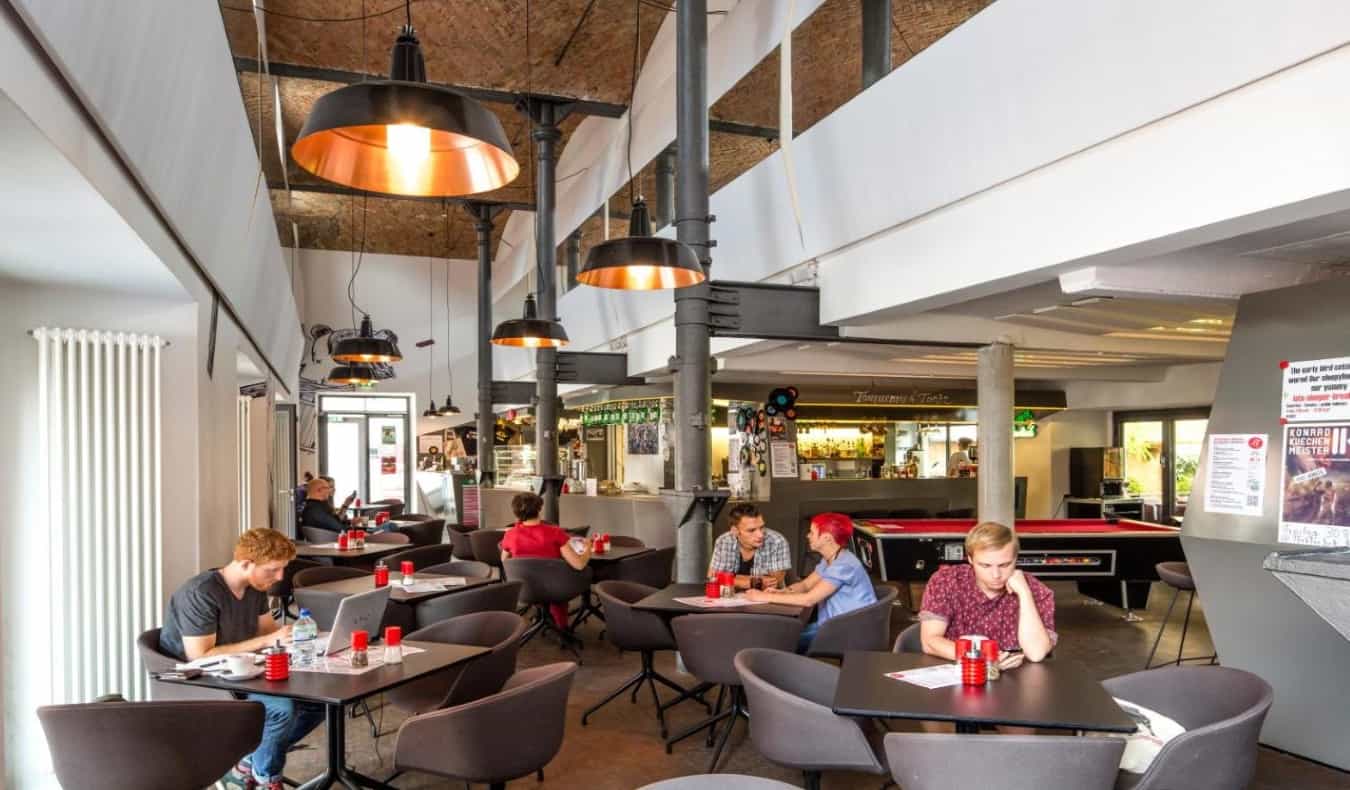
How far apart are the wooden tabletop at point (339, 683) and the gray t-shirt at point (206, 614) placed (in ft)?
1.10

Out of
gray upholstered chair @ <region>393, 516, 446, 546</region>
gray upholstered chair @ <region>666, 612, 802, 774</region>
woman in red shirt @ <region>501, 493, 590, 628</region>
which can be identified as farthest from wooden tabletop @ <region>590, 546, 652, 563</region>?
gray upholstered chair @ <region>666, 612, 802, 774</region>

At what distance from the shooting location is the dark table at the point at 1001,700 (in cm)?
271

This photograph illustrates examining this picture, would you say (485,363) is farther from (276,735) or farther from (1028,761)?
(1028,761)

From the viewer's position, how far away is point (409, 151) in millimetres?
2773

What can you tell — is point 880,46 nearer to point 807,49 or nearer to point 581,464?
point 807,49

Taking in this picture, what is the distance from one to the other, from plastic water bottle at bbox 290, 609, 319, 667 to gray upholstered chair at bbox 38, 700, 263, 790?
1.48ft

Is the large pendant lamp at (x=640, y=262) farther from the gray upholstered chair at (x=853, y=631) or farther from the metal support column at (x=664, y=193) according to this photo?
the metal support column at (x=664, y=193)

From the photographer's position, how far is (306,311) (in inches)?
651

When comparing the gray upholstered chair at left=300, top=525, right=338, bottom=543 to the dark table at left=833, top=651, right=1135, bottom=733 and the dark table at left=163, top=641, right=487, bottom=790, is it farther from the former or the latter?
the dark table at left=833, top=651, right=1135, bottom=733

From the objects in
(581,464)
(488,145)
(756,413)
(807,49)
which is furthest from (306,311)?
(488,145)

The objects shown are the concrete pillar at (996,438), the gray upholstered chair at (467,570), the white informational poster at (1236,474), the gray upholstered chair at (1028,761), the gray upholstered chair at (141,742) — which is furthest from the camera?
the concrete pillar at (996,438)

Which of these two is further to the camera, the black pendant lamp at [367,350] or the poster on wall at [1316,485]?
the black pendant lamp at [367,350]

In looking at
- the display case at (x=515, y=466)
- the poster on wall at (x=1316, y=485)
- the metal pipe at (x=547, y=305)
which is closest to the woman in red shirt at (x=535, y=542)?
the metal pipe at (x=547, y=305)

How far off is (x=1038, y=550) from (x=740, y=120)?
14.4 ft
